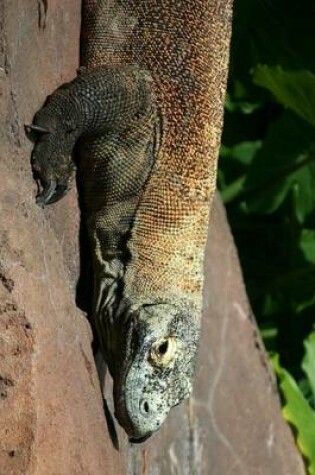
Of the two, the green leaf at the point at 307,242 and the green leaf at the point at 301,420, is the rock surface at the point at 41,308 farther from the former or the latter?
the green leaf at the point at 307,242

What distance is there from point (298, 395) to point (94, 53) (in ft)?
7.46

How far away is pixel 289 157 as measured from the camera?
526 cm

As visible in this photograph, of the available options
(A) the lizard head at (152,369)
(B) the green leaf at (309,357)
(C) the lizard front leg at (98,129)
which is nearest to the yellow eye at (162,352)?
(A) the lizard head at (152,369)

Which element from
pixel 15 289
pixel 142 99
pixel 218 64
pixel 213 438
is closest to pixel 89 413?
pixel 15 289

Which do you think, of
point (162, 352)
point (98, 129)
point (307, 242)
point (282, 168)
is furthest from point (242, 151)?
point (162, 352)

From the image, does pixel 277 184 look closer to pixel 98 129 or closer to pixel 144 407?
pixel 98 129

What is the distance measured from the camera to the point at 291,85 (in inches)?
160

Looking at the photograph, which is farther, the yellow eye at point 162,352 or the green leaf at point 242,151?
the green leaf at point 242,151

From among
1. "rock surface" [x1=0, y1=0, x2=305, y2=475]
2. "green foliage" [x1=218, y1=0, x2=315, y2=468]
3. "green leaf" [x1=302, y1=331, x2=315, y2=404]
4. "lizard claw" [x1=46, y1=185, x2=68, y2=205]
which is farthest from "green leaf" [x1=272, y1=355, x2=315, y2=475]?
"lizard claw" [x1=46, y1=185, x2=68, y2=205]

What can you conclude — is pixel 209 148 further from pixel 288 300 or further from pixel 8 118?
pixel 288 300

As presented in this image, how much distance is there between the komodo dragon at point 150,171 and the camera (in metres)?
3.11

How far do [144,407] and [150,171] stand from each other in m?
0.75

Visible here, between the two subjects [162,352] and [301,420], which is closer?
[162,352]

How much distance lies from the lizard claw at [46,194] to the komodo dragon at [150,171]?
248 millimetres
